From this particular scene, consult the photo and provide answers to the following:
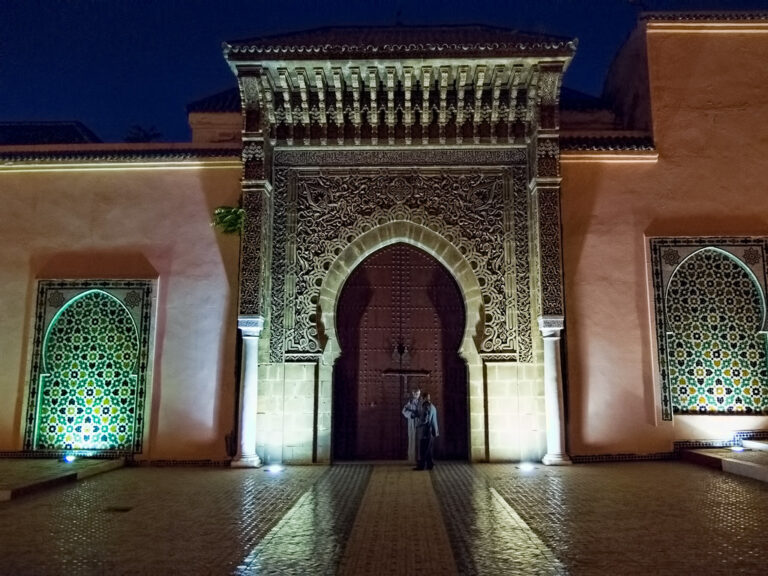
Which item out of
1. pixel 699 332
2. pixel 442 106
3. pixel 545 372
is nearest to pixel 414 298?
pixel 545 372

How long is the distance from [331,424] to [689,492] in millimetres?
3538

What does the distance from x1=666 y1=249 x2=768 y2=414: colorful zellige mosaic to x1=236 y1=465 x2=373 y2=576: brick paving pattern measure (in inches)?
147

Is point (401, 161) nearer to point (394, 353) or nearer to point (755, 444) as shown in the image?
point (394, 353)

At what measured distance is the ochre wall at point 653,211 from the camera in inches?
280

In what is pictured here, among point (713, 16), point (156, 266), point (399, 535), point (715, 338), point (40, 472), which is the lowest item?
point (399, 535)

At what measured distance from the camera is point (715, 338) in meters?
7.29

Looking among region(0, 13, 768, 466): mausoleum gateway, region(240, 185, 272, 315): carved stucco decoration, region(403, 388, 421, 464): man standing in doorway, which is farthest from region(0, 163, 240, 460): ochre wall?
region(403, 388, 421, 464): man standing in doorway

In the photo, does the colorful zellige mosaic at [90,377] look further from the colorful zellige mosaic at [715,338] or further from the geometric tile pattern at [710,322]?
the colorful zellige mosaic at [715,338]

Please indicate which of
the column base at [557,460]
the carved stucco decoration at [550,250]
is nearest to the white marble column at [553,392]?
the column base at [557,460]

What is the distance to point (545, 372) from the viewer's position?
23.1ft

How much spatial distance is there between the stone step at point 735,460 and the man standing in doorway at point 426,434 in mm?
2576

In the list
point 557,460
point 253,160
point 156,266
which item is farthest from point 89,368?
point 557,460

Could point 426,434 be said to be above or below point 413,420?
below

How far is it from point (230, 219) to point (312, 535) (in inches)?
173
